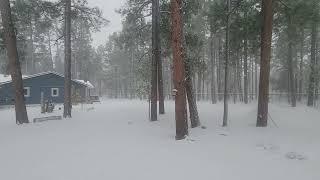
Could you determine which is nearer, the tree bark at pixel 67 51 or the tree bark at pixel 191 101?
the tree bark at pixel 191 101

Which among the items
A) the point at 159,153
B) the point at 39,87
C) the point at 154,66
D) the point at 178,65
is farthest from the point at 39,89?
the point at 159,153

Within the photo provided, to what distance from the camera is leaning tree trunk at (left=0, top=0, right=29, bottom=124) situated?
55.1 feet

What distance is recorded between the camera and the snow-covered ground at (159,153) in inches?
331

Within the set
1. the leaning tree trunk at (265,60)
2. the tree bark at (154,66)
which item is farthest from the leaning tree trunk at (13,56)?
the leaning tree trunk at (265,60)

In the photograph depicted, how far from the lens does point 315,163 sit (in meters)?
9.16

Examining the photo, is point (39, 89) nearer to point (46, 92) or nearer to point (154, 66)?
point (46, 92)

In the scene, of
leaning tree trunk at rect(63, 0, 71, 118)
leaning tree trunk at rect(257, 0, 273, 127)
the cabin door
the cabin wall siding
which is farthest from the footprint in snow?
the cabin door

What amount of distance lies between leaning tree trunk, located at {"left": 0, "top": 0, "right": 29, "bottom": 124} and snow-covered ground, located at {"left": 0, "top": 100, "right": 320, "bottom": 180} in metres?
1.43

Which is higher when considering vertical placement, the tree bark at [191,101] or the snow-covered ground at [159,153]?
the tree bark at [191,101]

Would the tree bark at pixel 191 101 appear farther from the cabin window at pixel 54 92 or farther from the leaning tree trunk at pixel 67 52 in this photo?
the cabin window at pixel 54 92

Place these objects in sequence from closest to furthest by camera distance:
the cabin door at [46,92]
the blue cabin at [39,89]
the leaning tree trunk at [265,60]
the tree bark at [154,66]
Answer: the leaning tree trunk at [265,60]
the tree bark at [154,66]
the blue cabin at [39,89]
the cabin door at [46,92]

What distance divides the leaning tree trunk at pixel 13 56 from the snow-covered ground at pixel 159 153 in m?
1.43

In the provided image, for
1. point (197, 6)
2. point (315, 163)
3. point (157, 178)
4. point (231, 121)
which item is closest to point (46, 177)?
point (157, 178)

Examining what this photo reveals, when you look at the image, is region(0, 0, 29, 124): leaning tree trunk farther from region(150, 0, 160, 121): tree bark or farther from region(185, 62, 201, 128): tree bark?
region(185, 62, 201, 128): tree bark
